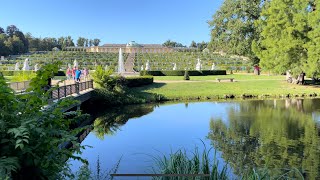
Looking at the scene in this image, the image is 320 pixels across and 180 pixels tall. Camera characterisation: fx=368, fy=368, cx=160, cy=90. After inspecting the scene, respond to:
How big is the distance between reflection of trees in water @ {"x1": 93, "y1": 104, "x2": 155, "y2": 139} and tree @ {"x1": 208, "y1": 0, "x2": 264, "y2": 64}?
19.3 meters

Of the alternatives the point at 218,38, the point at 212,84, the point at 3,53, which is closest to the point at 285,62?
the point at 212,84

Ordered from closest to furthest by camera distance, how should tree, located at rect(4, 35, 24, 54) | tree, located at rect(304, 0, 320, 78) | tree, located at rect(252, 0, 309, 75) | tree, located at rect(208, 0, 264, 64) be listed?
tree, located at rect(304, 0, 320, 78), tree, located at rect(252, 0, 309, 75), tree, located at rect(208, 0, 264, 64), tree, located at rect(4, 35, 24, 54)

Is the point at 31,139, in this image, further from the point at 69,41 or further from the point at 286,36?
the point at 69,41

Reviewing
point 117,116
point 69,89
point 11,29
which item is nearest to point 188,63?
point 117,116

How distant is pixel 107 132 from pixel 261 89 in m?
18.5

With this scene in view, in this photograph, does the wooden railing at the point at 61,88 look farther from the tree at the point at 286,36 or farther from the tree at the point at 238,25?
the tree at the point at 238,25

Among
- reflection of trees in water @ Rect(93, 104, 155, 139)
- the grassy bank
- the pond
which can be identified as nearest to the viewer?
the pond

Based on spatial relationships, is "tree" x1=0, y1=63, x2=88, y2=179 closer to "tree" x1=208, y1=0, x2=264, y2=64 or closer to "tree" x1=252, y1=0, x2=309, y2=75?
"tree" x1=252, y1=0, x2=309, y2=75

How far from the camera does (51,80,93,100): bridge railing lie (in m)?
15.9

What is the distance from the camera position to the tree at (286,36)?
3062cm

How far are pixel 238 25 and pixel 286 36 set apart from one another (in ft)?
27.1

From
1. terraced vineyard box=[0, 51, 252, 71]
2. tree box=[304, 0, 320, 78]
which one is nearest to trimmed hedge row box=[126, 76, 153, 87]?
tree box=[304, 0, 320, 78]

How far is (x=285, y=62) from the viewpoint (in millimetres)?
31484

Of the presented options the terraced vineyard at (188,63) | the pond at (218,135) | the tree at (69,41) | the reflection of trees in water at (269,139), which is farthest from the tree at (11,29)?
the reflection of trees in water at (269,139)
